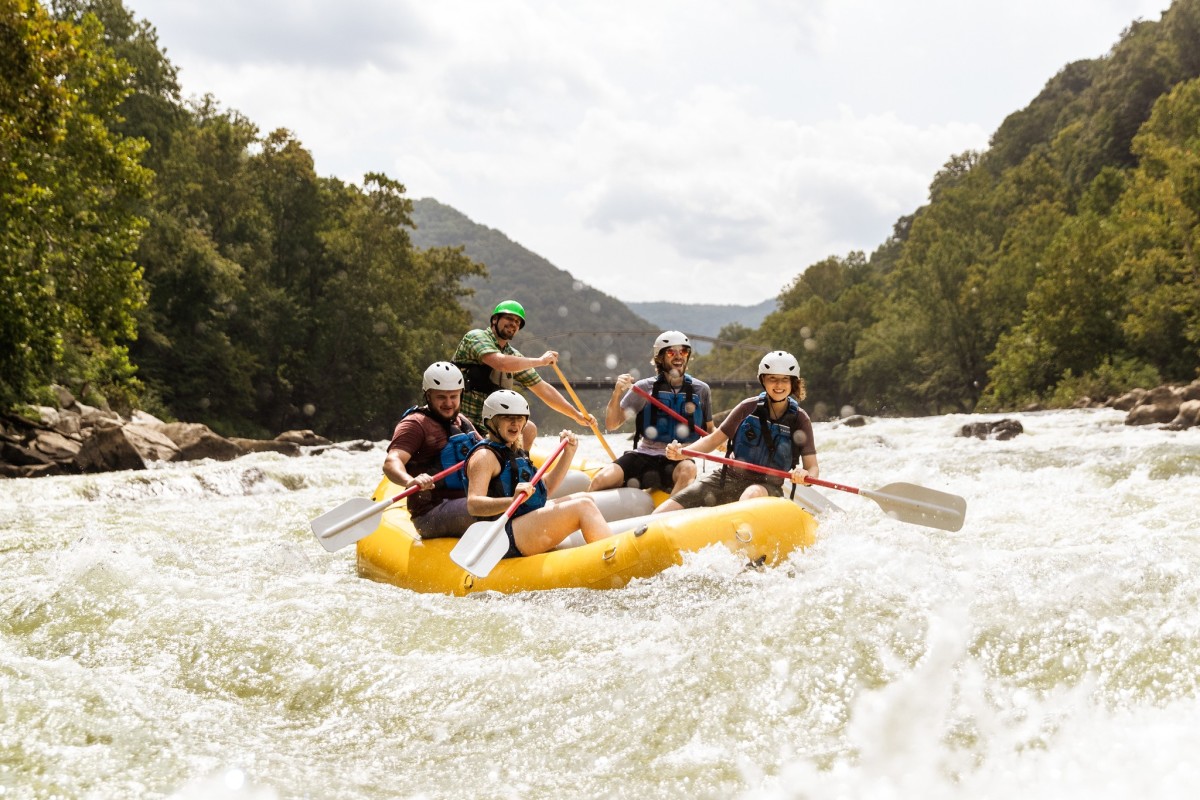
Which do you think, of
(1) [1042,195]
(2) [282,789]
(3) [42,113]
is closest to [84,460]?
(3) [42,113]

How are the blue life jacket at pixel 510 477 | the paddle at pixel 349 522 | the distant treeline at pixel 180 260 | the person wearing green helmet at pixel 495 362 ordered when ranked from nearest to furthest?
1. the blue life jacket at pixel 510 477
2. the paddle at pixel 349 522
3. the person wearing green helmet at pixel 495 362
4. the distant treeline at pixel 180 260

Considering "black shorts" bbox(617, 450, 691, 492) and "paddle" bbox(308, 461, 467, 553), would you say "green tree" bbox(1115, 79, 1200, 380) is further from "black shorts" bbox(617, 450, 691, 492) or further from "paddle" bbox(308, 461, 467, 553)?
"paddle" bbox(308, 461, 467, 553)

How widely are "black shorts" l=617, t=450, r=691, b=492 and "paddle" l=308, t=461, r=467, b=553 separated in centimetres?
136

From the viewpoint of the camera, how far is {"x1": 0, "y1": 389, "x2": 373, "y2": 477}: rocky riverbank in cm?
1241

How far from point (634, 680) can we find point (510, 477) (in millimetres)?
1767

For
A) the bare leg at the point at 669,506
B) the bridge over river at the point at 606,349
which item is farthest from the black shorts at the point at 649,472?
the bridge over river at the point at 606,349

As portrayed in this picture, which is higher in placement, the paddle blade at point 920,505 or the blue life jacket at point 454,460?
the blue life jacket at point 454,460

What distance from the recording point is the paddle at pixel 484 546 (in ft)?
14.9

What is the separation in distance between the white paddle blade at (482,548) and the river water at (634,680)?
0.23 meters

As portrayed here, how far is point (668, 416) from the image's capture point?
21.2ft

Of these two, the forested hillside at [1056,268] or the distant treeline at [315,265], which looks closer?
the distant treeline at [315,265]

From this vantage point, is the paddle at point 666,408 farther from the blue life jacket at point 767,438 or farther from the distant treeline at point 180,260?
the distant treeline at point 180,260

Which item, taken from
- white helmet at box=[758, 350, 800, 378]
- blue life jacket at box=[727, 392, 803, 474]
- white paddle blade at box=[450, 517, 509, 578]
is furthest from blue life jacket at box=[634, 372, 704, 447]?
white paddle blade at box=[450, 517, 509, 578]

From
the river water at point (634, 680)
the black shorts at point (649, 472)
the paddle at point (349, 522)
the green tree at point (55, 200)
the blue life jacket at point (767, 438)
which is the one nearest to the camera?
the river water at point (634, 680)
